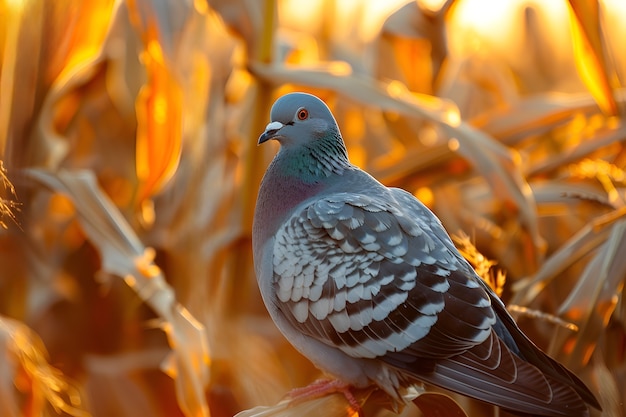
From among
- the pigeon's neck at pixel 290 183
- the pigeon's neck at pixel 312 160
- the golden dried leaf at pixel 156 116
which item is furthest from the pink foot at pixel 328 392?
the golden dried leaf at pixel 156 116

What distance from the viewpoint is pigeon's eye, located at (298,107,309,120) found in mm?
2094

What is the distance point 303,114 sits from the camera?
6.91ft

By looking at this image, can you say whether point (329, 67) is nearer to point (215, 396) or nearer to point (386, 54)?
point (386, 54)

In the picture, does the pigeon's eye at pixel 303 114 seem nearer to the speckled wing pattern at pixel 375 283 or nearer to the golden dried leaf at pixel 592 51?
the speckled wing pattern at pixel 375 283

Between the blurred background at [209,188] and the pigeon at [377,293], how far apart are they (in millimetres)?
479

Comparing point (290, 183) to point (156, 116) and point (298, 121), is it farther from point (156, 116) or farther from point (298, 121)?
point (156, 116)

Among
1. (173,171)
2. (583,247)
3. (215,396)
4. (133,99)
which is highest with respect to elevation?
(133,99)

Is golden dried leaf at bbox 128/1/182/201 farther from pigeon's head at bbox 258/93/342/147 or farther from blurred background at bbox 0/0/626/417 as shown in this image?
pigeon's head at bbox 258/93/342/147

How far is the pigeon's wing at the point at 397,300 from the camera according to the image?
1.81 meters

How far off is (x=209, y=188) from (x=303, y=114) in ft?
3.54

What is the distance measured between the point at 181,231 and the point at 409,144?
1038mm

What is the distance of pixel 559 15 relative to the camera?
483 cm

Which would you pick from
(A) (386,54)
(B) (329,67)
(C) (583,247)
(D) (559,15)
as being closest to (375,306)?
(C) (583,247)

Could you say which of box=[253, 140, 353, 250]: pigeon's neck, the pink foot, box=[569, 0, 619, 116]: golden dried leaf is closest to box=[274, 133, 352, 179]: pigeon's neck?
box=[253, 140, 353, 250]: pigeon's neck
